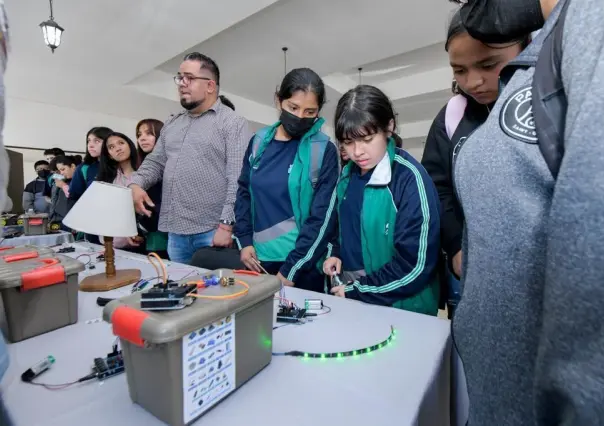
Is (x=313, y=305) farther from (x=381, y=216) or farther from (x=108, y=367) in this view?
(x=108, y=367)

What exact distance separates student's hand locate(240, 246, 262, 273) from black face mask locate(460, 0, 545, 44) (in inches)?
39.9

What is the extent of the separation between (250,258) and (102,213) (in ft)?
1.78

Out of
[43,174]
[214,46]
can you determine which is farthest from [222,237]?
[43,174]

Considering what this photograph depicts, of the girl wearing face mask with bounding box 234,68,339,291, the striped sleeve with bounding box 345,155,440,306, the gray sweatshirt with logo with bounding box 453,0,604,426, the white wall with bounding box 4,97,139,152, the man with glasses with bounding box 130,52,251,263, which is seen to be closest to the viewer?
the gray sweatshirt with logo with bounding box 453,0,604,426

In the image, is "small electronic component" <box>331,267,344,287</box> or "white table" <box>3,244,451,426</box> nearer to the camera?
"white table" <box>3,244,451,426</box>

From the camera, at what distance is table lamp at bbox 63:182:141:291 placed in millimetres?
1044

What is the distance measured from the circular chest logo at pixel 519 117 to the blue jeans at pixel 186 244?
1.43 m

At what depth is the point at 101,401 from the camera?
0.52 metres

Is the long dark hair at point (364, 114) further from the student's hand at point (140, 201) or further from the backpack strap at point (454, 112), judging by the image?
the student's hand at point (140, 201)

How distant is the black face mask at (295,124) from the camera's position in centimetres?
127

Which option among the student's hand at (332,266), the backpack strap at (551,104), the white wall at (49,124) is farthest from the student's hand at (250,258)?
the white wall at (49,124)

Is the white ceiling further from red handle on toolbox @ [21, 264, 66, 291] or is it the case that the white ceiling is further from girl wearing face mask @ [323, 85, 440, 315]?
red handle on toolbox @ [21, 264, 66, 291]

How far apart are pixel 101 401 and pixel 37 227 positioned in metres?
2.27

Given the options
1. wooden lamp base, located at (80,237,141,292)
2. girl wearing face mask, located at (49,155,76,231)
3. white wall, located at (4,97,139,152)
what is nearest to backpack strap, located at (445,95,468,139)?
wooden lamp base, located at (80,237,141,292)
